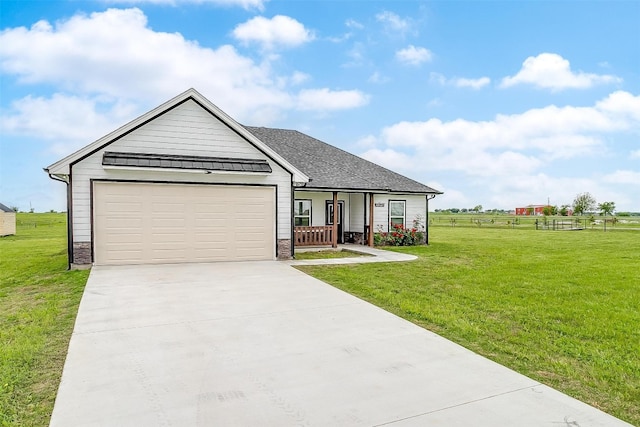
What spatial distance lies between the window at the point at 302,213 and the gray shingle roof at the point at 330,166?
133cm

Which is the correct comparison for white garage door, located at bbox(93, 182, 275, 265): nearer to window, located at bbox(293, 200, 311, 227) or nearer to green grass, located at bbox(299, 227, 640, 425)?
green grass, located at bbox(299, 227, 640, 425)

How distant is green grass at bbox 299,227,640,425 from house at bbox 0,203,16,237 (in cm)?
2865

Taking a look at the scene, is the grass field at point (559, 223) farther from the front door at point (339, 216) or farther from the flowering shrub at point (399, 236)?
the front door at point (339, 216)

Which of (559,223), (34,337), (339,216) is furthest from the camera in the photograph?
(559,223)

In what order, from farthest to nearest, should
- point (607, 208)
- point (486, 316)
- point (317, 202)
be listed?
point (607, 208), point (317, 202), point (486, 316)

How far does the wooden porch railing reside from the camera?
16172mm

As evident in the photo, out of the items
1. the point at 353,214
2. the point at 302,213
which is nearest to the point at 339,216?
the point at 353,214

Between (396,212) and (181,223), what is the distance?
11.2 metres

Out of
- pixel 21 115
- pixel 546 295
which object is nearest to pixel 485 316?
pixel 546 295

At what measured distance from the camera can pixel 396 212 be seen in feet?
64.1

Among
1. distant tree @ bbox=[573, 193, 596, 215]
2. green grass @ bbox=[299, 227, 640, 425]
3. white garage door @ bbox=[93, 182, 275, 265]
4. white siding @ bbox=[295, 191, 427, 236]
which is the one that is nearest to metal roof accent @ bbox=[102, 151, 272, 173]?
white garage door @ bbox=[93, 182, 275, 265]

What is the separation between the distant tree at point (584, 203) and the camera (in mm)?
69188

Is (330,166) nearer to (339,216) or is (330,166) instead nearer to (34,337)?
(339,216)

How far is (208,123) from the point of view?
40.8 feet
